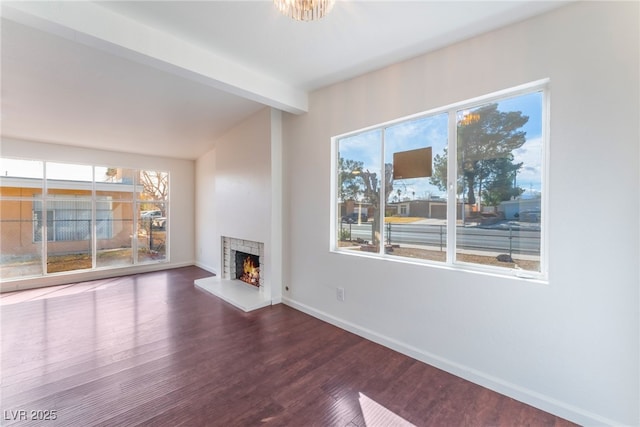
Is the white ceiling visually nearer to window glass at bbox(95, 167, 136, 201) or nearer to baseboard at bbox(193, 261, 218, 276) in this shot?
window glass at bbox(95, 167, 136, 201)

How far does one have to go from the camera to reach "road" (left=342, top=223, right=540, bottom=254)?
2.07 metres

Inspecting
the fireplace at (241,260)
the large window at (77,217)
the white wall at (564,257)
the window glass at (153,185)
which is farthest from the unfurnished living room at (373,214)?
the window glass at (153,185)

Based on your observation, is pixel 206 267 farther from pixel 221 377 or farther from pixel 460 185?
pixel 460 185

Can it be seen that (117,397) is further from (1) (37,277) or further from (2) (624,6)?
(1) (37,277)

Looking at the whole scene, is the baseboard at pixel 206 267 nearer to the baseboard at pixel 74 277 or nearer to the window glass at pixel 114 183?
the baseboard at pixel 74 277

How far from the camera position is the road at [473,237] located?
2068 millimetres

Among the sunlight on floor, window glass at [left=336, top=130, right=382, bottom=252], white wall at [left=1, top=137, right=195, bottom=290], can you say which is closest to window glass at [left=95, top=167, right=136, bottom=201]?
white wall at [left=1, top=137, right=195, bottom=290]

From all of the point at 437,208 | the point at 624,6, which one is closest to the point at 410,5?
the point at 624,6

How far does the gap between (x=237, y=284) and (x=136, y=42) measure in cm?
386

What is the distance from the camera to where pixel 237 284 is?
481 cm

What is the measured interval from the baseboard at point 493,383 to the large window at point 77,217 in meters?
5.68

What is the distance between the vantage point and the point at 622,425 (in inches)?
65.1

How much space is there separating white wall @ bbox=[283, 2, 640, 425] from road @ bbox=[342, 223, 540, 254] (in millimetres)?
191

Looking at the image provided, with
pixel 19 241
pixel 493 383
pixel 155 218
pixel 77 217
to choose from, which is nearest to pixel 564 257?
pixel 493 383
